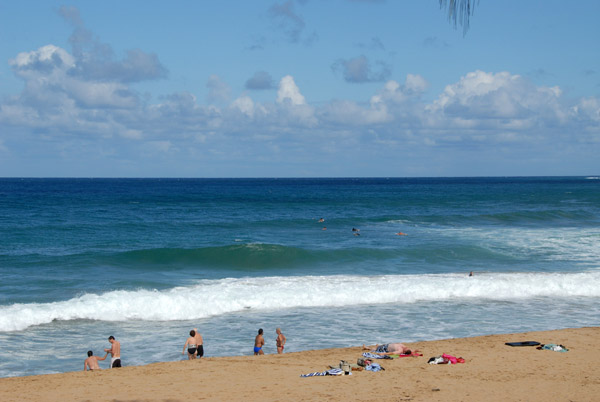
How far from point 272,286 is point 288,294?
2.24 m

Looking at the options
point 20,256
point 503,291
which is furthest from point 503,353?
point 20,256

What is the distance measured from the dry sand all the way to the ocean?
1.56m

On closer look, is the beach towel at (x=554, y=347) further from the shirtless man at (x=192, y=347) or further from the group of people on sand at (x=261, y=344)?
the shirtless man at (x=192, y=347)

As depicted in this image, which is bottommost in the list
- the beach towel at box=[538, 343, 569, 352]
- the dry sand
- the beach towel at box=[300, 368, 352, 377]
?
the dry sand

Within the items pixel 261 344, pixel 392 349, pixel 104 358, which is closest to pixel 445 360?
pixel 392 349

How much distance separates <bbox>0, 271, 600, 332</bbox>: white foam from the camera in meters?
20.6

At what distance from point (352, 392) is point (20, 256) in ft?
84.3

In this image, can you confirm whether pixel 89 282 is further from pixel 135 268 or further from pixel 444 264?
pixel 444 264

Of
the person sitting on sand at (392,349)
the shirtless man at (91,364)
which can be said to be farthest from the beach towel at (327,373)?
the shirtless man at (91,364)

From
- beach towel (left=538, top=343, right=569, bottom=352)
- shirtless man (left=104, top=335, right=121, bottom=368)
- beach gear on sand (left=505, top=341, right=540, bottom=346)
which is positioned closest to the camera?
shirtless man (left=104, top=335, right=121, bottom=368)

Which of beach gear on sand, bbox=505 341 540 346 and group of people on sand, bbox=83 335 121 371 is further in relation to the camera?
beach gear on sand, bbox=505 341 540 346

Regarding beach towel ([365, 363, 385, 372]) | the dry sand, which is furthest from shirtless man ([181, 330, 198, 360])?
beach towel ([365, 363, 385, 372])

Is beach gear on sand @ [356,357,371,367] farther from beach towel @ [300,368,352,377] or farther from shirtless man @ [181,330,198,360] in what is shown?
shirtless man @ [181,330,198,360]

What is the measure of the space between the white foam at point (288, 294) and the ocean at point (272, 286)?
69mm
